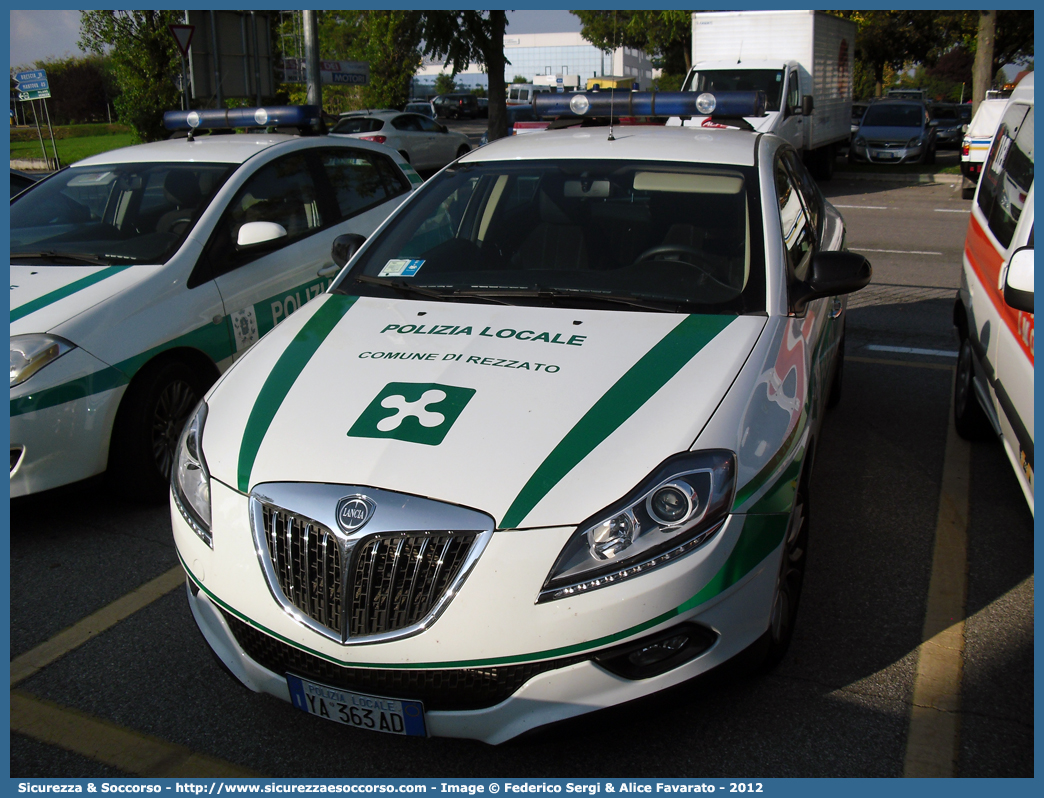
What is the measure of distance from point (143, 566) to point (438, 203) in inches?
78.2

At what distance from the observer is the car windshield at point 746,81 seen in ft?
51.1

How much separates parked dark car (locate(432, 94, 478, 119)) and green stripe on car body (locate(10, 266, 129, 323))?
49262 mm

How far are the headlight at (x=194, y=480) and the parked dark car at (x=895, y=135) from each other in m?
21.2

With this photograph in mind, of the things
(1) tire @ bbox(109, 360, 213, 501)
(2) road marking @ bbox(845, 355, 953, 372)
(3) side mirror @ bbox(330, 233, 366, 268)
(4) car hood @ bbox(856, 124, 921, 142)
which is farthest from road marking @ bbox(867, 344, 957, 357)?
(4) car hood @ bbox(856, 124, 921, 142)

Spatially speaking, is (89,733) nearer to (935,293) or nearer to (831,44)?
(935,293)

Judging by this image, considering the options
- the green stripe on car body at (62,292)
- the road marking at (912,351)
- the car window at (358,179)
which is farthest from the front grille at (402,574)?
the road marking at (912,351)

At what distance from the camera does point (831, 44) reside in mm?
18781

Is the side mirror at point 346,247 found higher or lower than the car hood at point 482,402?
higher

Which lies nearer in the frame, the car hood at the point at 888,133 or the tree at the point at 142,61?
the car hood at the point at 888,133

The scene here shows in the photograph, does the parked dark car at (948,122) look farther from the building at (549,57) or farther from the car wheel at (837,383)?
the building at (549,57)

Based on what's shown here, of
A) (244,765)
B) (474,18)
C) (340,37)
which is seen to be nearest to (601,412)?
(244,765)

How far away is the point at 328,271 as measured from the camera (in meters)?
5.20

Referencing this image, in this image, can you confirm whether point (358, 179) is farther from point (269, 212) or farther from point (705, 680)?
point (705, 680)

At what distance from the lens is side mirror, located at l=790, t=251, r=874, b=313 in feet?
10.8
